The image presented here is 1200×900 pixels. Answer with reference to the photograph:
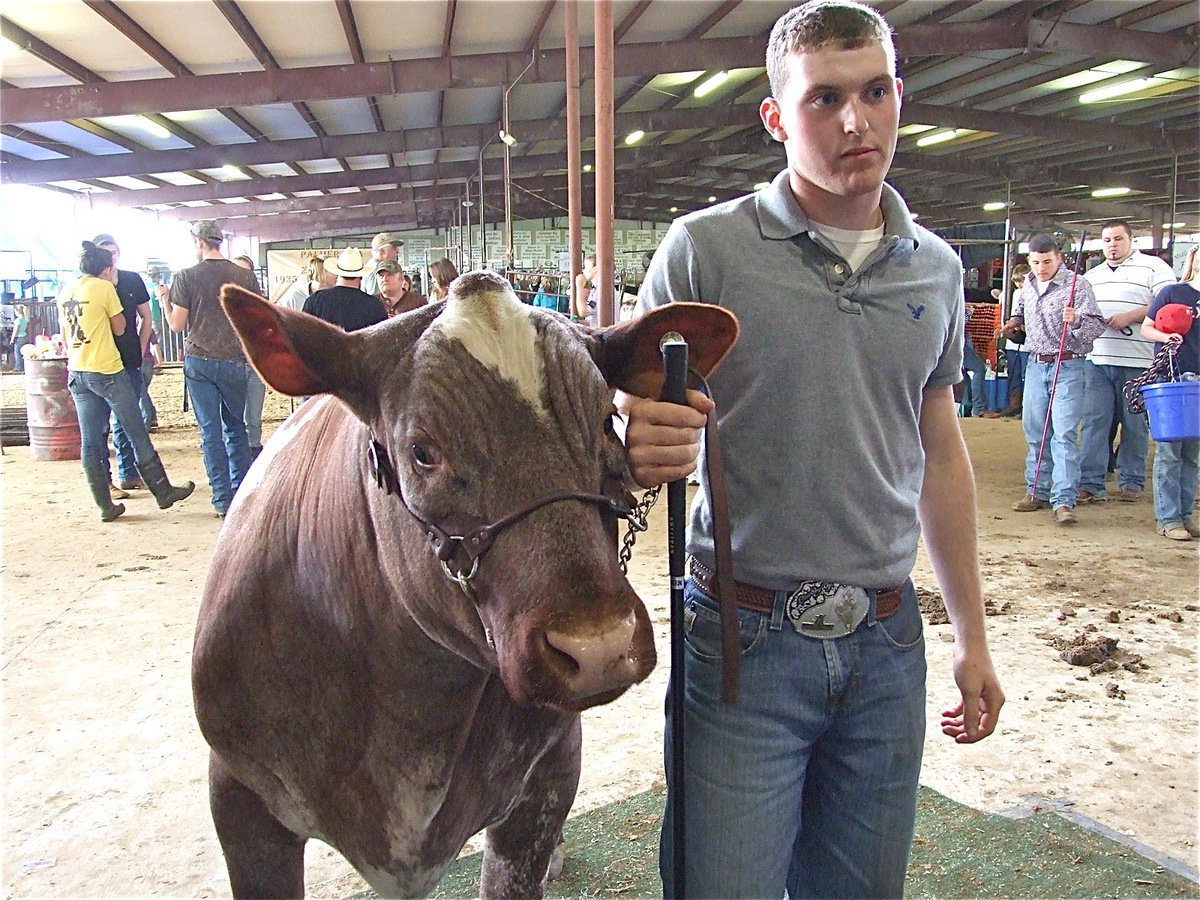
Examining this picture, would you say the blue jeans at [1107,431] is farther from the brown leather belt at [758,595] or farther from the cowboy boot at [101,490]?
the cowboy boot at [101,490]

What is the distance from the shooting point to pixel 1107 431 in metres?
6.81

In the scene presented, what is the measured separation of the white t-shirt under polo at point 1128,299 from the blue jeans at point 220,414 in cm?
605

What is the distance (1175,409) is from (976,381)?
7.51m

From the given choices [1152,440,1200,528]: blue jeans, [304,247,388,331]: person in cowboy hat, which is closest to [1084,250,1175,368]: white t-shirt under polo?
[1152,440,1200,528]: blue jeans

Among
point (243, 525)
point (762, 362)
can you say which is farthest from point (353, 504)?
point (762, 362)

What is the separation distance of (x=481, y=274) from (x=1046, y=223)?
27.2 meters

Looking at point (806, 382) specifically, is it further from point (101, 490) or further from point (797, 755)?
point (101, 490)

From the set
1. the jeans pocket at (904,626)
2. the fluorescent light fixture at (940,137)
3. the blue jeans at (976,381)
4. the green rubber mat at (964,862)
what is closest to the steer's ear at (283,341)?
the jeans pocket at (904,626)

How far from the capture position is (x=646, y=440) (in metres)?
1.37

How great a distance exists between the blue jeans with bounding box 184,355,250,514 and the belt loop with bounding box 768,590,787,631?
212 inches

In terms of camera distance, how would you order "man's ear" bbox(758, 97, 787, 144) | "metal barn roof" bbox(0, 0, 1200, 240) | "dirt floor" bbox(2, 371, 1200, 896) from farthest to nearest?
"metal barn roof" bbox(0, 0, 1200, 240) < "dirt floor" bbox(2, 371, 1200, 896) < "man's ear" bbox(758, 97, 787, 144)

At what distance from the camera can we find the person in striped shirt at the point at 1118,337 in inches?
253

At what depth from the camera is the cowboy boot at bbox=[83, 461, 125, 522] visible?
255 inches

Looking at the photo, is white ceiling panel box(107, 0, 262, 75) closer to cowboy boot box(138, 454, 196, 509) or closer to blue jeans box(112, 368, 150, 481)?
blue jeans box(112, 368, 150, 481)
